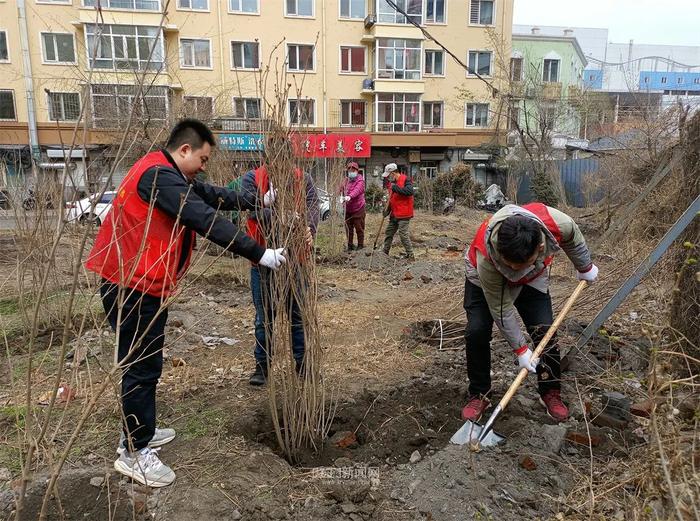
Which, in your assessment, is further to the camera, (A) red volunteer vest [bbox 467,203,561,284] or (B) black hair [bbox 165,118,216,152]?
(A) red volunteer vest [bbox 467,203,561,284]

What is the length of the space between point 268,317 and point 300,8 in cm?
2561

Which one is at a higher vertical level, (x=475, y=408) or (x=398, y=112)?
(x=398, y=112)

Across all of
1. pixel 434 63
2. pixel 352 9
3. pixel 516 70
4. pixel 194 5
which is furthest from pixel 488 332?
pixel 434 63

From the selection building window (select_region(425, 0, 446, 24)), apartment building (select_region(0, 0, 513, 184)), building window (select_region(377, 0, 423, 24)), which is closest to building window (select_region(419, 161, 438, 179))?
apartment building (select_region(0, 0, 513, 184))

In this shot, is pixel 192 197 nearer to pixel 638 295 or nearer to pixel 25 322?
pixel 25 322

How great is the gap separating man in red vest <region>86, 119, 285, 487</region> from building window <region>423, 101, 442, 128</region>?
25.8 meters

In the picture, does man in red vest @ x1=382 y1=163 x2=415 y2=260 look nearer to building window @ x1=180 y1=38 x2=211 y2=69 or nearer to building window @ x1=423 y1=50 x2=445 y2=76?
building window @ x1=180 y1=38 x2=211 y2=69

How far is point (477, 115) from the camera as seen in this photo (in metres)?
27.1

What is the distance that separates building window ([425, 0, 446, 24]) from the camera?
85.9ft

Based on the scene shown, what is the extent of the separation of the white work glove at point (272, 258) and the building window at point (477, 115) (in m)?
26.7

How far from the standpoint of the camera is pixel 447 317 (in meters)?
4.87

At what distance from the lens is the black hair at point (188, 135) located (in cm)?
247

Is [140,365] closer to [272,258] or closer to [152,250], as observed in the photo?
[152,250]

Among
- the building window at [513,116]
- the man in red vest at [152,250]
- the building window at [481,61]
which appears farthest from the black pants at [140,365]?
the building window at [481,61]
